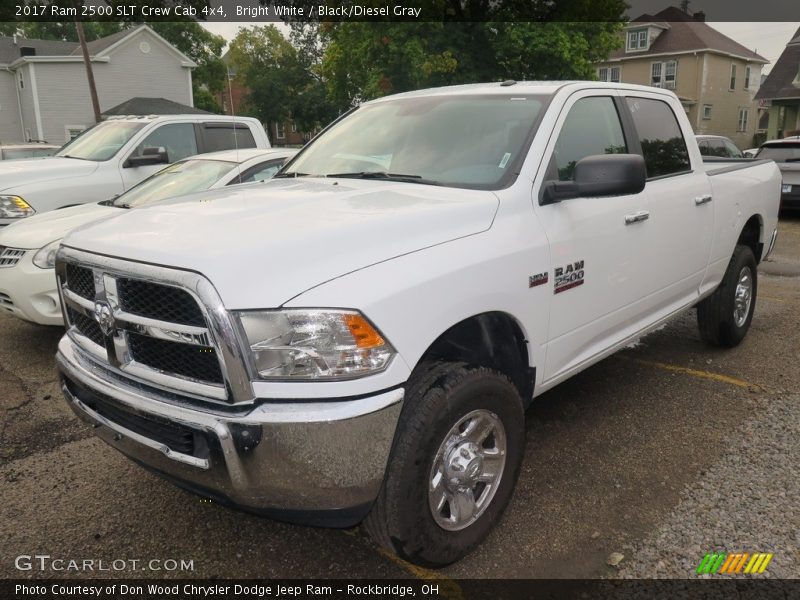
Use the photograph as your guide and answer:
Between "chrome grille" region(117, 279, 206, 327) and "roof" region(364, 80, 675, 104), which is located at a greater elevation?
"roof" region(364, 80, 675, 104)

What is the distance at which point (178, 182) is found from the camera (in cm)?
626

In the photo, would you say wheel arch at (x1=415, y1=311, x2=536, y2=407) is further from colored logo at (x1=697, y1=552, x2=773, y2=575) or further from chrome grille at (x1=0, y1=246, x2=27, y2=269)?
chrome grille at (x1=0, y1=246, x2=27, y2=269)

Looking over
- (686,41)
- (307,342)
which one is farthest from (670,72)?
(307,342)

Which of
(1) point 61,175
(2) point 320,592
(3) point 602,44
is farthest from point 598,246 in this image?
(3) point 602,44

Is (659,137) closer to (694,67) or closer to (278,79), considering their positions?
(694,67)

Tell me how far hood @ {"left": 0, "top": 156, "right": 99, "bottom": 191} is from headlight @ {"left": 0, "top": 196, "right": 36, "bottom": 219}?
8cm

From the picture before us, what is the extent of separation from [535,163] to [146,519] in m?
2.42

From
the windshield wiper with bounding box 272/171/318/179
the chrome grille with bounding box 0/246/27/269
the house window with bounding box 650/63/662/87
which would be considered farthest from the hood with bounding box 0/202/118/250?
the house window with bounding box 650/63/662/87

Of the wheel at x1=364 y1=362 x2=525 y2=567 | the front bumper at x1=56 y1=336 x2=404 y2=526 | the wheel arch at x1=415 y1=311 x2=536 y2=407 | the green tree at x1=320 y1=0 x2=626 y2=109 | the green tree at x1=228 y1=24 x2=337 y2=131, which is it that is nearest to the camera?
the front bumper at x1=56 y1=336 x2=404 y2=526

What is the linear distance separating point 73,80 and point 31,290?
111ft

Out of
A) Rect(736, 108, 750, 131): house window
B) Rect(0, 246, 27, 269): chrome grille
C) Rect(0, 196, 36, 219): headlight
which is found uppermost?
Rect(0, 196, 36, 219): headlight

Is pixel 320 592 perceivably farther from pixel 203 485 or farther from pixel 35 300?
pixel 35 300

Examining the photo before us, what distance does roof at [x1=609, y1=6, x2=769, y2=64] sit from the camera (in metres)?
41.6

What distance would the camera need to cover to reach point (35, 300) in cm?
501
